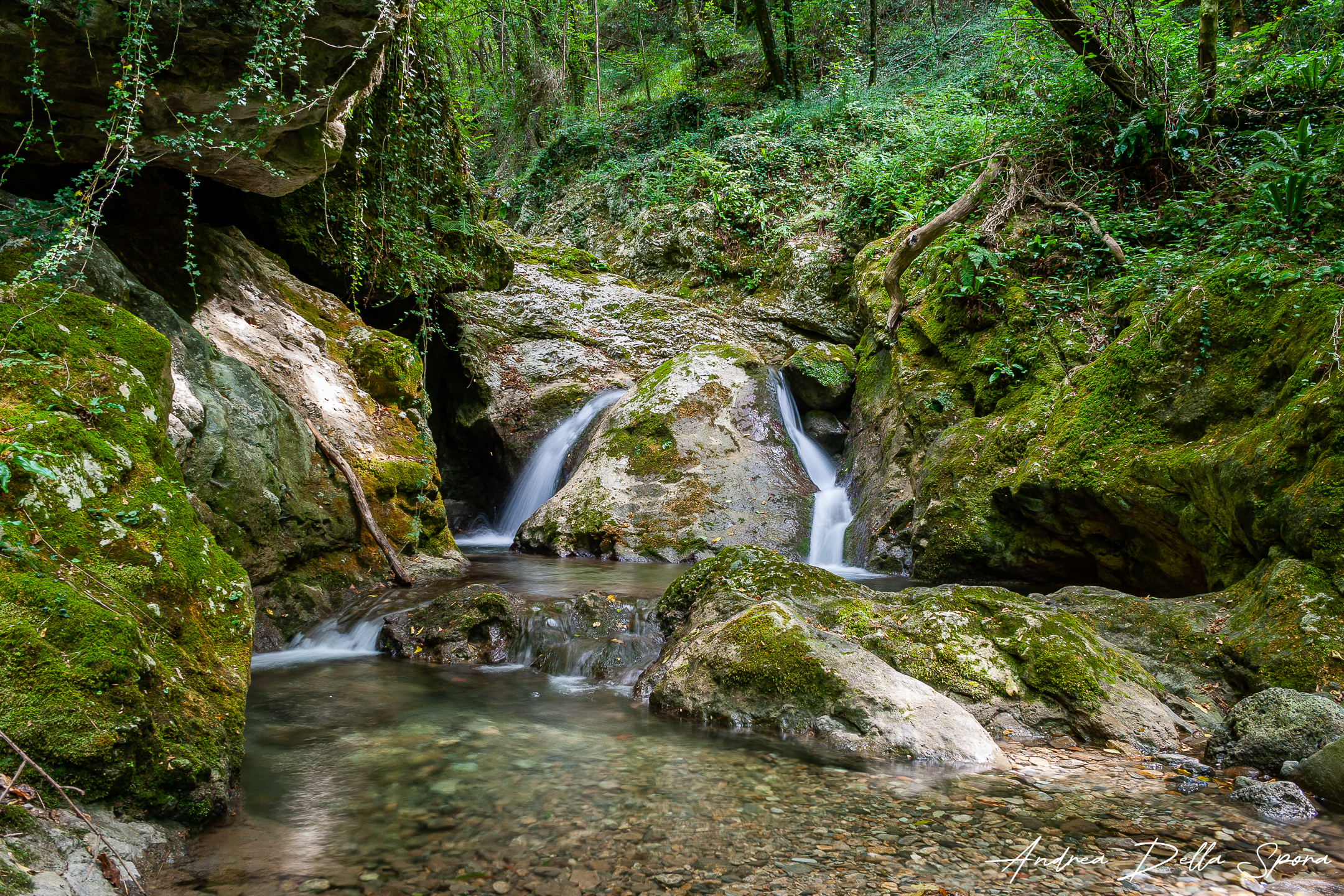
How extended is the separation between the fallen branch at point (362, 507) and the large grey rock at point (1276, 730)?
6.20 metres

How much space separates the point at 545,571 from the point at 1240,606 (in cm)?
612

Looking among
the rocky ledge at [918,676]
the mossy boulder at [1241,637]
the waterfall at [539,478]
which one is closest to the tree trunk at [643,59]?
the waterfall at [539,478]

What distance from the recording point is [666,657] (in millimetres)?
4695

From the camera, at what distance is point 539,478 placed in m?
11.0

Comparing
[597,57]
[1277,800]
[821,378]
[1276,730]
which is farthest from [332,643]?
[597,57]

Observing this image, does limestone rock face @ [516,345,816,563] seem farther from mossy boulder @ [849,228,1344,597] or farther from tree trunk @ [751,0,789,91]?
tree trunk @ [751,0,789,91]

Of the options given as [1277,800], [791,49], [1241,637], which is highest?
[791,49]

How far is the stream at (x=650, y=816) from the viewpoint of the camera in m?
2.29

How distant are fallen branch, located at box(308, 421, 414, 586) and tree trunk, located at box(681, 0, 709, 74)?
1794cm

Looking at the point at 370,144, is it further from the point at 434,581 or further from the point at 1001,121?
the point at 1001,121

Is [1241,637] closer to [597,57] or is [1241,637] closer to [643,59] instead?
[597,57]

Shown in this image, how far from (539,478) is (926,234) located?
6.63 m

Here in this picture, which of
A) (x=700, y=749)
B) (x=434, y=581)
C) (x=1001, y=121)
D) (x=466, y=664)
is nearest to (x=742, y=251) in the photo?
(x=1001, y=121)

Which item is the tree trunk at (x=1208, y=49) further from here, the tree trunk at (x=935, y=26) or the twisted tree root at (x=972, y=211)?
the tree trunk at (x=935, y=26)
